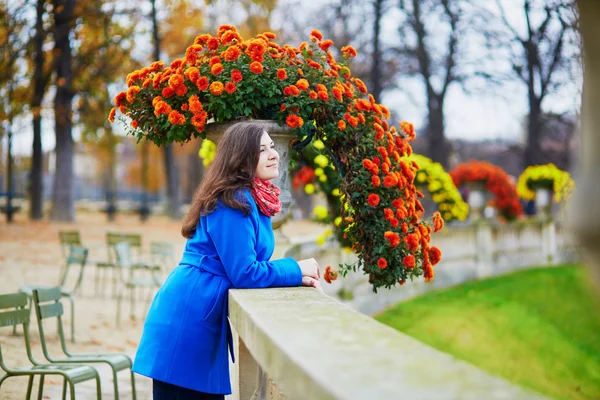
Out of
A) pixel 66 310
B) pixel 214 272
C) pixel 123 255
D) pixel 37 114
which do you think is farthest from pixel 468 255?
pixel 214 272

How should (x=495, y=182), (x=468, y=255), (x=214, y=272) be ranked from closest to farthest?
(x=214, y=272)
(x=468, y=255)
(x=495, y=182)

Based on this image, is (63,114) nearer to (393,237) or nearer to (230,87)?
(230,87)

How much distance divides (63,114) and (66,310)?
13.2 metres

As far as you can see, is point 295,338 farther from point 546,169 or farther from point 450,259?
point 546,169

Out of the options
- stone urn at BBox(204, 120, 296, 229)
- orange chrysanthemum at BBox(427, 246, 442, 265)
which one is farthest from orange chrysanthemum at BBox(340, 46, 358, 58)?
orange chrysanthemum at BBox(427, 246, 442, 265)

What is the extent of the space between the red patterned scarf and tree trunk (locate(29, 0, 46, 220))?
2071 centimetres

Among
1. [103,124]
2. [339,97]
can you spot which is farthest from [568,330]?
[103,124]

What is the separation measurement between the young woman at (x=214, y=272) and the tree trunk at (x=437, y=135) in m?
22.5

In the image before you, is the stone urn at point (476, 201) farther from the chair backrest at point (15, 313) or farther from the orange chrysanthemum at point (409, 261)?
the chair backrest at point (15, 313)

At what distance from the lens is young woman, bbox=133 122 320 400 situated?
314 centimetres

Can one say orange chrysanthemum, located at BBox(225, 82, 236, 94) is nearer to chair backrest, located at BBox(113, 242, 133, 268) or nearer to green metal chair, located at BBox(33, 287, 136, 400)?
green metal chair, located at BBox(33, 287, 136, 400)

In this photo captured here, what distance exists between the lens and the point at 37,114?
2278cm

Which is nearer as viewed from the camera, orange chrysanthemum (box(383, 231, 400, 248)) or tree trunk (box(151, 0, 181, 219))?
orange chrysanthemum (box(383, 231, 400, 248))

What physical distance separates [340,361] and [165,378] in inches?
54.6
